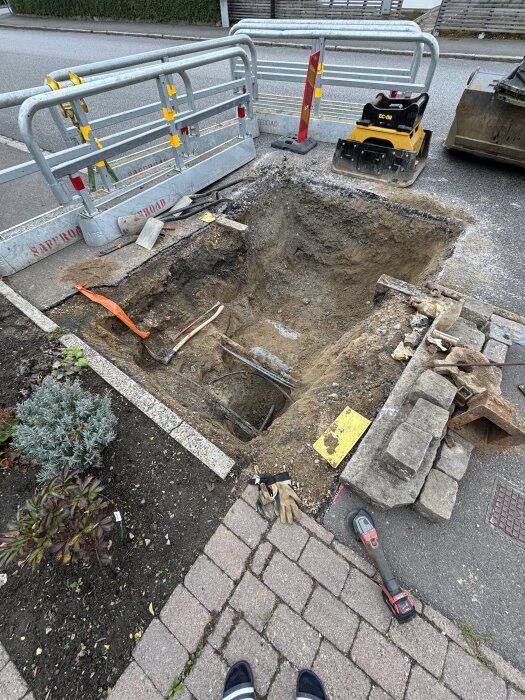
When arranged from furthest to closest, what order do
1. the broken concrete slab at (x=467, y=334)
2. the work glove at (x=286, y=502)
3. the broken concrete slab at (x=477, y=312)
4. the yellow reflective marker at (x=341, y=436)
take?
the broken concrete slab at (x=477, y=312) → the broken concrete slab at (x=467, y=334) → the yellow reflective marker at (x=341, y=436) → the work glove at (x=286, y=502)

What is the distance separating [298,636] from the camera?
204 cm

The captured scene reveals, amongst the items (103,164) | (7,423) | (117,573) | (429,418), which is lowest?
(117,573)

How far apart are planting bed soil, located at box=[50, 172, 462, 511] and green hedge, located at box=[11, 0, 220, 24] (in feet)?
58.1

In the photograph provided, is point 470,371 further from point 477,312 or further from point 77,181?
point 77,181

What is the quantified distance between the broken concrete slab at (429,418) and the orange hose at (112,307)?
3.09 m

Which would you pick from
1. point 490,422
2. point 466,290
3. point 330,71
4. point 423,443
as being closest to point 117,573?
point 423,443

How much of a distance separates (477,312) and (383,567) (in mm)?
2590

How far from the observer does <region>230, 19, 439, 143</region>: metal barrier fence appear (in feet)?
16.8

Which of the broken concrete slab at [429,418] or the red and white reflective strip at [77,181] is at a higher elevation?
the red and white reflective strip at [77,181]

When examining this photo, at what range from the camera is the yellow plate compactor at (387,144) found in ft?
16.5

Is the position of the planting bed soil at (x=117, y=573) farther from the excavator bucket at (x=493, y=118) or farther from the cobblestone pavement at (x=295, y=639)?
the excavator bucket at (x=493, y=118)

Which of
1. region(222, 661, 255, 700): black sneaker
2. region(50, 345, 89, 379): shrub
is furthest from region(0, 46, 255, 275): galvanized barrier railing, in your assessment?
region(222, 661, 255, 700): black sneaker

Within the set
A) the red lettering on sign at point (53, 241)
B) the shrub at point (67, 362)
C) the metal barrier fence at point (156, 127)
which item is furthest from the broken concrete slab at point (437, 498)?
the red lettering on sign at point (53, 241)

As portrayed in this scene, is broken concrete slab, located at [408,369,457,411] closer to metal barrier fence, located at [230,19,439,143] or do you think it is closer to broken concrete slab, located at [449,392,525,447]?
broken concrete slab, located at [449,392,525,447]
